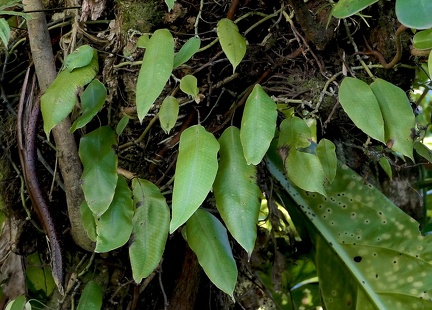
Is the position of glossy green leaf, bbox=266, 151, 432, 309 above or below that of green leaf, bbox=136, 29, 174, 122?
below

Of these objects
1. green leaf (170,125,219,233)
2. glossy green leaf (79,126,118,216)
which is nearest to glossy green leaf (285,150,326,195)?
green leaf (170,125,219,233)

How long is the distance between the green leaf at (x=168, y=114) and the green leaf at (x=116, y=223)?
0.35 ft

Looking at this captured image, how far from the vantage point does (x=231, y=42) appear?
67 centimetres

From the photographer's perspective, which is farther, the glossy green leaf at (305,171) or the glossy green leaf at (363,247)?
the glossy green leaf at (363,247)

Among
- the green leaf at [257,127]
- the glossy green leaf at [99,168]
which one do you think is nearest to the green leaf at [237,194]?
the green leaf at [257,127]

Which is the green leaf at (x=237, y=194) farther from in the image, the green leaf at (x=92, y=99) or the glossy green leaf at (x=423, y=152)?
the glossy green leaf at (x=423, y=152)

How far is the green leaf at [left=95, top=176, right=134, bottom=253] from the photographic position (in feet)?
2.12

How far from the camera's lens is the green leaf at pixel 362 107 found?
24.4 inches

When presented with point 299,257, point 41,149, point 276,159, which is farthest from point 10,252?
point 299,257

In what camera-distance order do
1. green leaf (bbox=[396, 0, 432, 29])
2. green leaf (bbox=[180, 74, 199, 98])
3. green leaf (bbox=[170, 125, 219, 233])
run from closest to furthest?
green leaf (bbox=[396, 0, 432, 29]) < green leaf (bbox=[170, 125, 219, 233]) < green leaf (bbox=[180, 74, 199, 98])

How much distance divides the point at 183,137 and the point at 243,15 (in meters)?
0.24

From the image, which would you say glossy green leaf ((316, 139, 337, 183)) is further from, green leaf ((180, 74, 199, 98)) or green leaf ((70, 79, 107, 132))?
green leaf ((70, 79, 107, 132))

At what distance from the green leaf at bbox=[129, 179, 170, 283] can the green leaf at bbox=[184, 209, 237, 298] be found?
1.5 inches

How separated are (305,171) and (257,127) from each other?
0.31ft
